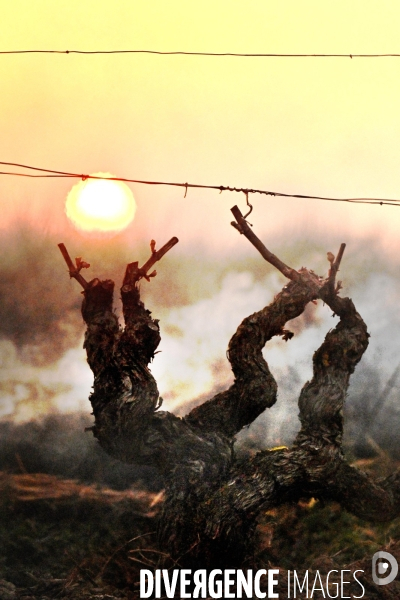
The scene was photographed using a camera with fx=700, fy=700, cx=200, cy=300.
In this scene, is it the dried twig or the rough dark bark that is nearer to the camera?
the rough dark bark

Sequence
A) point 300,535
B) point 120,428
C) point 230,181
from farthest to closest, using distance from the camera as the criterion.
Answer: point 230,181
point 300,535
point 120,428

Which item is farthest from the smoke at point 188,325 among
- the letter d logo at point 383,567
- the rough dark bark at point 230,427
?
the letter d logo at point 383,567

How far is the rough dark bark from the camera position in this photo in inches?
181

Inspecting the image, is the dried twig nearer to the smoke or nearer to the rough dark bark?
the rough dark bark

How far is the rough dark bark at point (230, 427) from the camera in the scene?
459 centimetres

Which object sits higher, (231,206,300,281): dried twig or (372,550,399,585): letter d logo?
(231,206,300,281): dried twig

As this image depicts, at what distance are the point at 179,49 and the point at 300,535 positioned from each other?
3939 millimetres

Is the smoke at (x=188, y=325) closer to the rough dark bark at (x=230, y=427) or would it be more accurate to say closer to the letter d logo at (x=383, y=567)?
the rough dark bark at (x=230, y=427)

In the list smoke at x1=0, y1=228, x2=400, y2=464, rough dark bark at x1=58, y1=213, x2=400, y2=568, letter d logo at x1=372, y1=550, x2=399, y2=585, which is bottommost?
letter d logo at x1=372, y1=550, x2=399, y2=585

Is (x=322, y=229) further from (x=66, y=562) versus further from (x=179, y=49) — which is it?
(x=66, y=562)

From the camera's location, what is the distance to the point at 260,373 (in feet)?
16.4

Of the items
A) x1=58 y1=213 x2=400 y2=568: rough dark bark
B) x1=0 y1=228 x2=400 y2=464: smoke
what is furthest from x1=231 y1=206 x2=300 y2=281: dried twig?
x1=0 y1=228 x2=400 y2=464: smoke

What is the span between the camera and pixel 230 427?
4.96 metres

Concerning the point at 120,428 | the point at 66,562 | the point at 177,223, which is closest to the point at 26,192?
the point at 177,223
